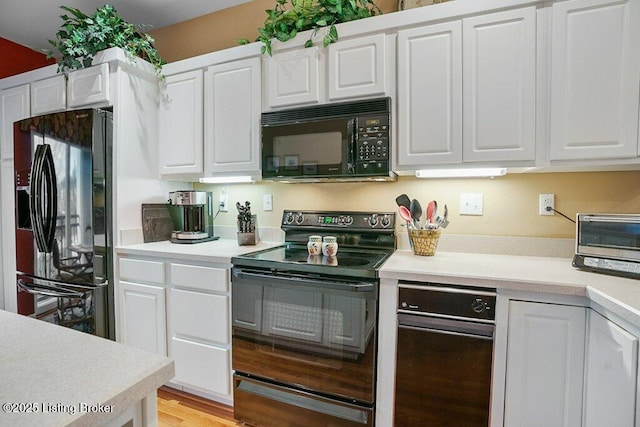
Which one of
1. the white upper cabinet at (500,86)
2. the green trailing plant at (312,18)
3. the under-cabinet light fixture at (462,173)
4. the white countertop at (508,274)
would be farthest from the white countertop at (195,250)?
the white upper cabinet at (500,86)

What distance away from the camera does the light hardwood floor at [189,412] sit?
1.74 m

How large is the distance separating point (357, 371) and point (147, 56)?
2549 millimetres

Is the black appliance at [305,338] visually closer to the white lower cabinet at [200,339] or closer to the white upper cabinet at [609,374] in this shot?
the white lower cabinet at [200,339]

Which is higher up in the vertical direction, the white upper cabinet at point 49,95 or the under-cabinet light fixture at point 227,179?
the white upper cabinet at point 49,95

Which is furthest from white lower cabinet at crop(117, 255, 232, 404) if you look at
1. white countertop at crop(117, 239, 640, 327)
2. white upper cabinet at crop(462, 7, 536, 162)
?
white upper cabinet at crop(462, 7, 536, 162)

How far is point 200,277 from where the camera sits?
178 cm

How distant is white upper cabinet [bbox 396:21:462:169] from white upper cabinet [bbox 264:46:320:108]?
493mm

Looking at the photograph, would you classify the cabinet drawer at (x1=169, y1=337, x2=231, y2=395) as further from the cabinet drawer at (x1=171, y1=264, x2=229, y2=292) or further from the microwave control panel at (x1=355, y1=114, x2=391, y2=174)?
the microwave control panel at (x1=355, y1=114, x2=391, y2=174)

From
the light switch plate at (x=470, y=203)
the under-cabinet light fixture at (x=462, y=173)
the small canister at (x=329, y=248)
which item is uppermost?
the under-cabinet light fixture at (x=462, y=173)

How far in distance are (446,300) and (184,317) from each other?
147 centimetres

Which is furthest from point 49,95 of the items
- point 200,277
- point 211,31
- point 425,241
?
point 425,241

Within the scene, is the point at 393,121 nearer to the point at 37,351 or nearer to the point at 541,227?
the point at 541,227

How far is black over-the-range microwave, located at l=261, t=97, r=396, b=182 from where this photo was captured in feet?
5.48

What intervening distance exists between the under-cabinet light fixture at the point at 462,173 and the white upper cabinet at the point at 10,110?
3.02m
